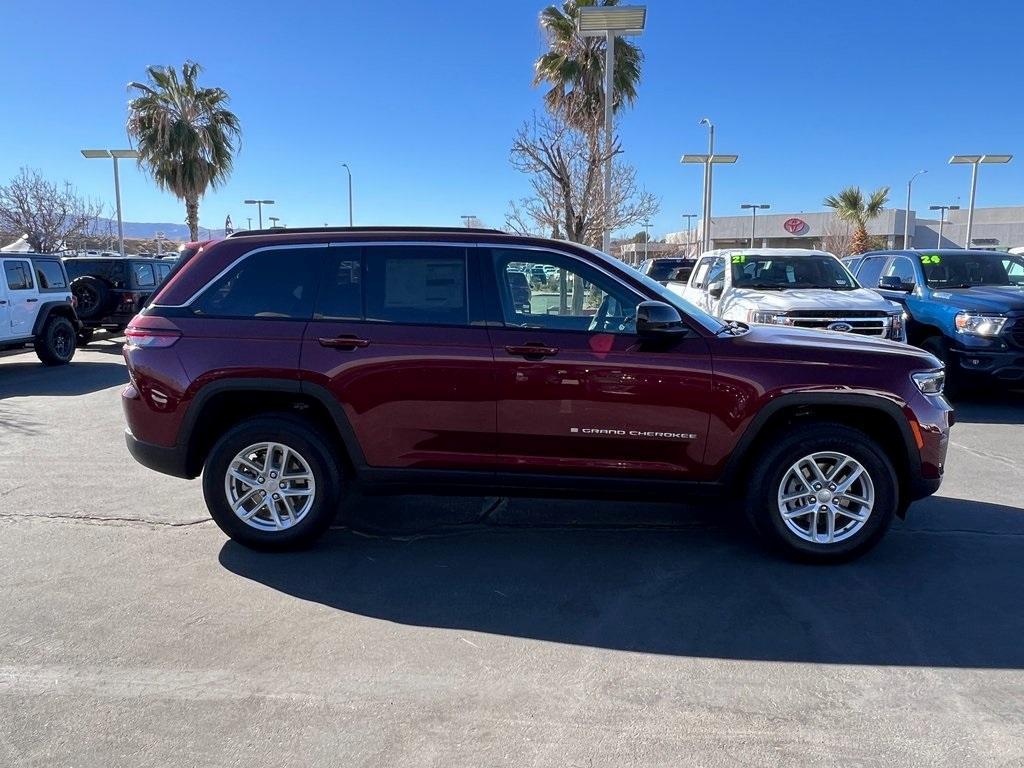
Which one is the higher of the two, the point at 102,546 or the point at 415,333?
the point at 415,333

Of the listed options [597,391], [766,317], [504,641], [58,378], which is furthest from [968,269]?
[58,378]

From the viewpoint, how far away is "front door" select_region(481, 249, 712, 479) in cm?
412

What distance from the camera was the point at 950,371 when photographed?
9.09 m

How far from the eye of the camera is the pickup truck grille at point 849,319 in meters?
8.48

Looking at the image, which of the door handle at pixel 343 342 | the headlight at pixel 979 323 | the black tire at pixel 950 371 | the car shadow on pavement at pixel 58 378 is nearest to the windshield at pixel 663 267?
the black tire at pixel 950 371

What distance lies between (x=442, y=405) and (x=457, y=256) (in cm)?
90

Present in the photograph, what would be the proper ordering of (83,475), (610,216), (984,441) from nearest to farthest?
(83,475) → (984,441) → (610,216)

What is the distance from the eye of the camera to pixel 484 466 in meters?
4.32

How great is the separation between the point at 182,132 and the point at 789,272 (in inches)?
902

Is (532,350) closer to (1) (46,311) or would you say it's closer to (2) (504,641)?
(2) (504,641)

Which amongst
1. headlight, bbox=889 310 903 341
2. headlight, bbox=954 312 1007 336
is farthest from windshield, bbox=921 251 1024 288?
headlight, bbox=889 310 903 341

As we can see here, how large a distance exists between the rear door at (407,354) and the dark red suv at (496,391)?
0.01 m

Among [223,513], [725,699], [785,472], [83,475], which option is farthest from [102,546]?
[785,472]

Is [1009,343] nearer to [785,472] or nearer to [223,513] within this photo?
[785,472]
